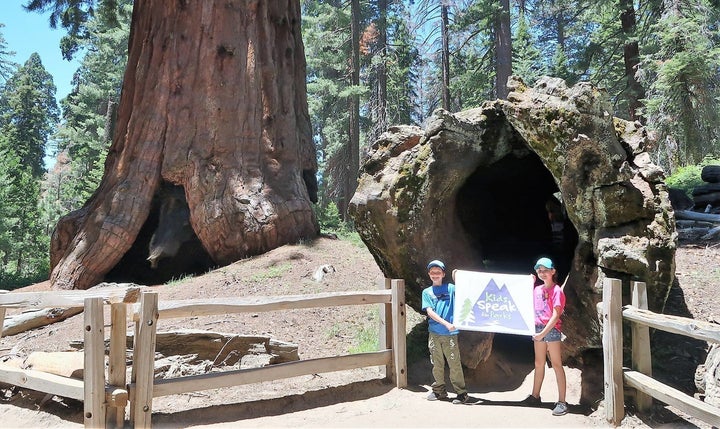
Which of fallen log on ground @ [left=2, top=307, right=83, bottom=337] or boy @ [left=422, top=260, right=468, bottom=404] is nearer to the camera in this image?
boy @ [left=422, top=260, right=468, bottom=404]

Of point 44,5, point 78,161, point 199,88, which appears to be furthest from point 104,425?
point 78,161

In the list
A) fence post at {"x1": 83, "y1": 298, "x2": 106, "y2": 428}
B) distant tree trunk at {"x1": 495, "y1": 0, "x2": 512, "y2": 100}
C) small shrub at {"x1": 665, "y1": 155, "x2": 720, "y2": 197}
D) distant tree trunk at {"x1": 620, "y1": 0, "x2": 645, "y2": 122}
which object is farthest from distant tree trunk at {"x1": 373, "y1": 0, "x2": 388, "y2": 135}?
fence post at {"x1": 83, "y1": 298, "x2": 106, "y2": 428}

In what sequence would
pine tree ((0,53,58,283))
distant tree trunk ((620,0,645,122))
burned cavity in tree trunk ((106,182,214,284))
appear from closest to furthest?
burned cavity in tree trunk ((106,182,214,284)) < distant tree trunk ((620,0,645,122)) < pine tree ((0,53,58,283))

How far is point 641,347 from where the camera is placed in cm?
480

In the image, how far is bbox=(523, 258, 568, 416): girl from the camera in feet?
16.5

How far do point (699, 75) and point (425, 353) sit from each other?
1236 centimetres

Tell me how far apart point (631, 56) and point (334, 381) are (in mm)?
17581

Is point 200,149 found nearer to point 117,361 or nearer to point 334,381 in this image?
point 334,381

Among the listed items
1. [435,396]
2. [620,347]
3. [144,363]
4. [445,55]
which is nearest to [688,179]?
[620,347]

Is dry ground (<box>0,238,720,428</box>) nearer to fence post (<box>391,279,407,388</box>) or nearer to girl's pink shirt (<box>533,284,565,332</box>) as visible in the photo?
fence post (<box>391,279,407,388</box>)

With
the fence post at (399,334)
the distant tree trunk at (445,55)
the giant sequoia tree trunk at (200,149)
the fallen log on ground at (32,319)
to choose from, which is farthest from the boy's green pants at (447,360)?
the distant tree trunk at (445,55)

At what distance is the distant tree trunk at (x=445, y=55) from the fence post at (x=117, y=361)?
21.6 m

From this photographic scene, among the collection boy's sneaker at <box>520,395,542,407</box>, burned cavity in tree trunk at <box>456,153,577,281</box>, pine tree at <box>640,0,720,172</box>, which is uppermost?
pine tree at <box>640,0,720,172</box>

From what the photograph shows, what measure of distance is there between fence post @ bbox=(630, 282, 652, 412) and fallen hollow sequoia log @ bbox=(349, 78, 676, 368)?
0.86ft
